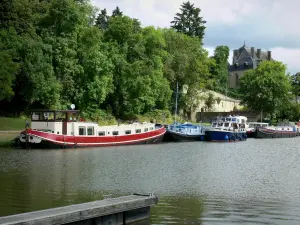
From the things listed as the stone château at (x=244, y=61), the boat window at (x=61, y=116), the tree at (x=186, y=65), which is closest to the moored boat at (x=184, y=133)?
the boat window at (x=61, y=116)

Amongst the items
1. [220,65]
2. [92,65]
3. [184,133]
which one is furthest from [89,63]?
[220,65]

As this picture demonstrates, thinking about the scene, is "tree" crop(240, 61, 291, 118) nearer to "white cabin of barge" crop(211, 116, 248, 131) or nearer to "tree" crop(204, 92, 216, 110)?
"tree" crop(204, 92, 216, 110)

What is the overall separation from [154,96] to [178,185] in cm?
5547

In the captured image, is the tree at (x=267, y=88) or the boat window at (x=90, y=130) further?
the tree at (x=267, y=88)

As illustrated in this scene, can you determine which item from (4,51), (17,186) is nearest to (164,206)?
(17,186)

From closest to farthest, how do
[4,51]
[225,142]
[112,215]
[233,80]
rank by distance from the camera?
[112,215]
[4,51]
[225,142]
[233,80]

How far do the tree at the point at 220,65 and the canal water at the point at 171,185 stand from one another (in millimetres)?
93531

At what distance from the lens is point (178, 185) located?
74.6 feet

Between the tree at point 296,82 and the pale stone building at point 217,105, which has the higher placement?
the tree at point 296,82

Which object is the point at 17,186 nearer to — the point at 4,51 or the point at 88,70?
the point at 4,51

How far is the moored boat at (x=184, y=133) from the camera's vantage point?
6241cm

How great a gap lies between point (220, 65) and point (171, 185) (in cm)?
11030

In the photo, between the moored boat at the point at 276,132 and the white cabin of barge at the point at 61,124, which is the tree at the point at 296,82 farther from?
the white cabin of barge at the point at 61,124

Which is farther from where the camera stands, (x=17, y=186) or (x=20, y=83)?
(x=20, y=83)
